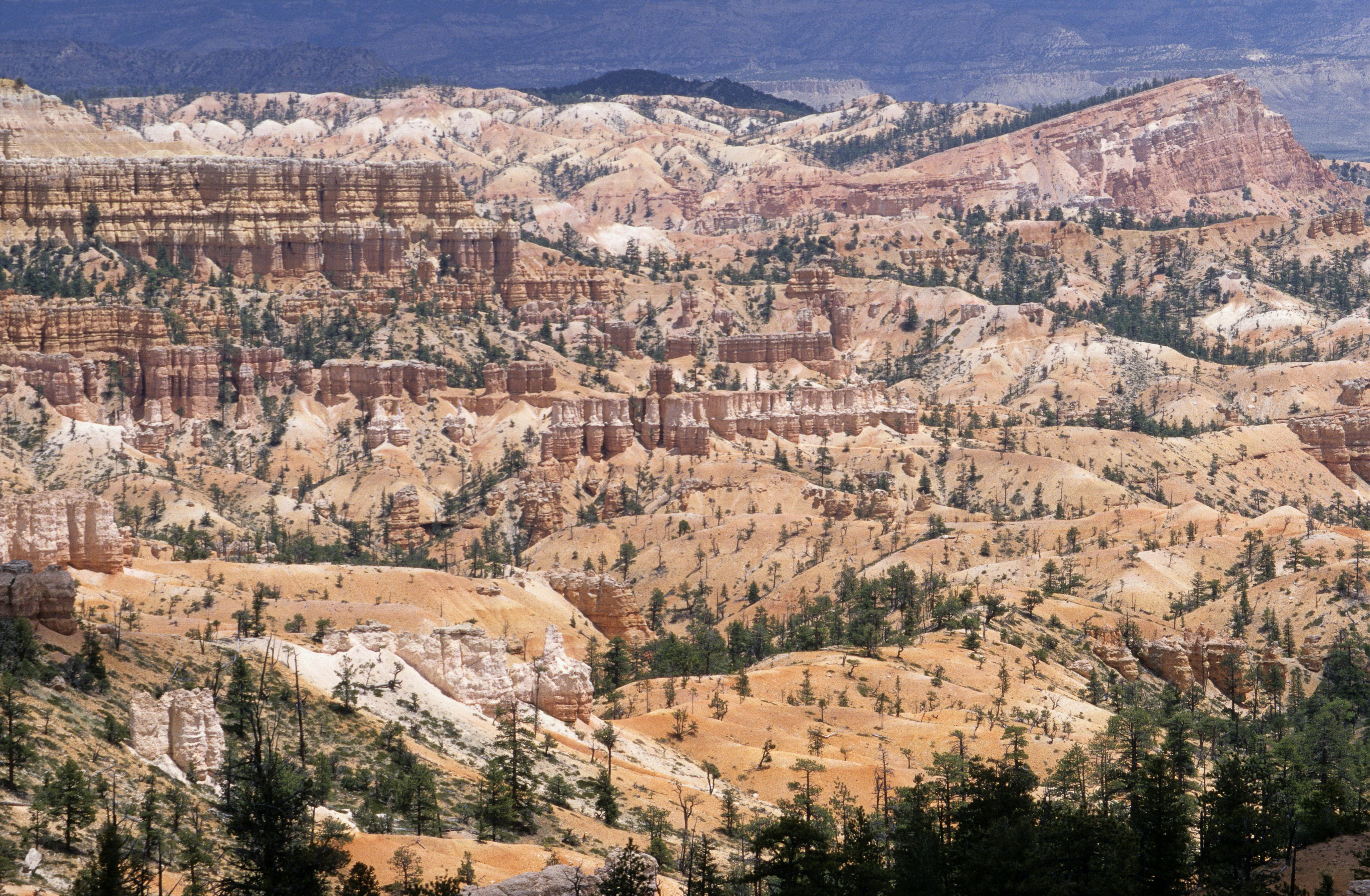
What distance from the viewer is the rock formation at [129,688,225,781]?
68750 millimetres

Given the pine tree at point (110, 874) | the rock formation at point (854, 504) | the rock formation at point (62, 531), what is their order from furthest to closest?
1. the rock formation at point (854, 504)
2. the rock formation at point (62, 531)
3. the pine tree at point (110, 874)

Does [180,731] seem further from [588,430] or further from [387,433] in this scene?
[387,433]

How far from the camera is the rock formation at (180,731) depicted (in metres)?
68.8

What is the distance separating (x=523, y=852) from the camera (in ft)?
227

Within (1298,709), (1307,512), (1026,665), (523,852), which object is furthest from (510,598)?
(1307,512)

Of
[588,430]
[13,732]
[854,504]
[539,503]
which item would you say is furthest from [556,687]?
[588,430]

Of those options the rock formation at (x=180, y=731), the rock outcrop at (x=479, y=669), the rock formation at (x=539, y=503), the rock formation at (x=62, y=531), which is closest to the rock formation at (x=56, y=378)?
the rock formation at (x=539, y=503)

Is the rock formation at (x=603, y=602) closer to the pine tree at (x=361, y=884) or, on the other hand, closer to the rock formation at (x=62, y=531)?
the rock formation at (x=62, y=531)

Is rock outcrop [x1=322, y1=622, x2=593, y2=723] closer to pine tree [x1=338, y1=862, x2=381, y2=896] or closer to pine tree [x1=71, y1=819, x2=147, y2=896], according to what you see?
pine tree [x1=338, y1=862, x2=381, y2=896]

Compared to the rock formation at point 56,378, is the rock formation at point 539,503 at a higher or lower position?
lower

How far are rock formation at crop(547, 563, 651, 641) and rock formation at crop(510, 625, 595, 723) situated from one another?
1487 inches

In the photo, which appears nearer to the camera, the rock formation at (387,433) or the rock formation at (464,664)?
the rock formation at (464,664)

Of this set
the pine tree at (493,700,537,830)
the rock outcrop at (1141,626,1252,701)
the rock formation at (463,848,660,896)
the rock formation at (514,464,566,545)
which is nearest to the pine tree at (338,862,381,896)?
the rock formation at (463,848,660,896)

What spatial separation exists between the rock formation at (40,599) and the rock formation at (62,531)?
2509 centimetres
